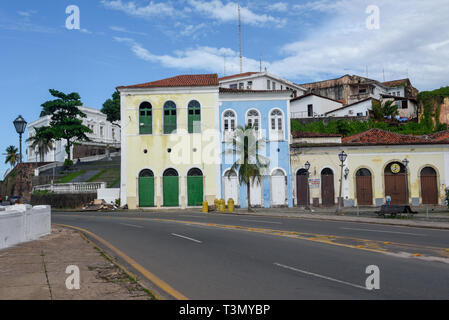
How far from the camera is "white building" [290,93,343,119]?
6078 centimetres

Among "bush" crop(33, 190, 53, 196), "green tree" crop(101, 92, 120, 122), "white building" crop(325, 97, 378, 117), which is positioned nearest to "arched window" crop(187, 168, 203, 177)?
"bush" crop(33, 190, 53, 196)

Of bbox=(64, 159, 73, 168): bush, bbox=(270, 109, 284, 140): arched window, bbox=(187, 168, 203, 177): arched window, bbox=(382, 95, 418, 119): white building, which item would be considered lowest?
bbox=(187, 168, 203, 177): arched window

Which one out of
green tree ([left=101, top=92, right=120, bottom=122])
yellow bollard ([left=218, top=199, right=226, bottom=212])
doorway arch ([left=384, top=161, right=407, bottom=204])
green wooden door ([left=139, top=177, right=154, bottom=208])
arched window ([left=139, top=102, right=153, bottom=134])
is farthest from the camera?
green tree ([left=101, top=92, right=120, bottom=122])

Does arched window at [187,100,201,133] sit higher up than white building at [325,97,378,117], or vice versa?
white building at [325,97,378,117]

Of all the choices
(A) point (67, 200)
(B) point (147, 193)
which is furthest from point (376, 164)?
(A) point (67, 200)

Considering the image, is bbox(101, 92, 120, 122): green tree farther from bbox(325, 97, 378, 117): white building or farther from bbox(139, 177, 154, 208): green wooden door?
bbox(139, 177, 154, 208): green wooden door

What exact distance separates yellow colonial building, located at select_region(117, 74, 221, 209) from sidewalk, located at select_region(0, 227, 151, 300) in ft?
A: 73.5

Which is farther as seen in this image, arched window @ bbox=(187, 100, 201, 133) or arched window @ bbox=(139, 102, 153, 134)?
arched window @ bbox=(139, 102, 153, 134)

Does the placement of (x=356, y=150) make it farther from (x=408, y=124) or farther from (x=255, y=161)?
(x=408, y=124)

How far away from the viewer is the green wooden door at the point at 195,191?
114ft

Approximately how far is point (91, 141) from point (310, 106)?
126ft

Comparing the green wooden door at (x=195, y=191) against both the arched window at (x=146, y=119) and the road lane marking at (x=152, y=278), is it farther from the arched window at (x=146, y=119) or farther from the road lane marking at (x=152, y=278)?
the road lane marking at (x=152, y=278)
